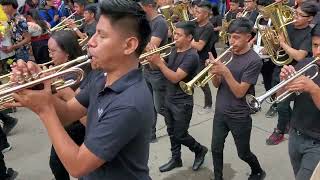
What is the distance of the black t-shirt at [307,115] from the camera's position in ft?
9.24

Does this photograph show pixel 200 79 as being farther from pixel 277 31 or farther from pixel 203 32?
pixel 203 32

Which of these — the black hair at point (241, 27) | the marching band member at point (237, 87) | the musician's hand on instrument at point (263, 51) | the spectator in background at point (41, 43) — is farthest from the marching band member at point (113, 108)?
the spectator in background at point (41, 43)

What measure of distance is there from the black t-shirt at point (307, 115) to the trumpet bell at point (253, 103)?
30 cm

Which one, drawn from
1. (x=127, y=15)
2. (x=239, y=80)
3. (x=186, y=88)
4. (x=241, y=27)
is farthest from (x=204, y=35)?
(x=127, y=15)

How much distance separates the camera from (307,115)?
2855mm

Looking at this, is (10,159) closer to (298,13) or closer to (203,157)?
(203,157)

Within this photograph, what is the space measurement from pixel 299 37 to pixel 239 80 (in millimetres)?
1553

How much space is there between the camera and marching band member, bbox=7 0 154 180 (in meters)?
1.71

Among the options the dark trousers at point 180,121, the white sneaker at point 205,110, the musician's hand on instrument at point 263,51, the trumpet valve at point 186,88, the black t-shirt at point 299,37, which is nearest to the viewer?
the trumpet valve at point 186,88

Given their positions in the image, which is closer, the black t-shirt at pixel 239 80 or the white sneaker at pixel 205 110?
the black t-shirt at pixel 239 80

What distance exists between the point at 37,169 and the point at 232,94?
2551 millimetres

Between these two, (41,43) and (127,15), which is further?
(41,43)

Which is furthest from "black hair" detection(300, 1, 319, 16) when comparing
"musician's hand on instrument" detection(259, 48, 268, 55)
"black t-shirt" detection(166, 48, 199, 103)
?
"black t-shirt" detection(166, 48, 199, 103)

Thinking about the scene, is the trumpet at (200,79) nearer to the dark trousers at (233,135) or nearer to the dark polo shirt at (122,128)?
the dark trousers at (233,135)
